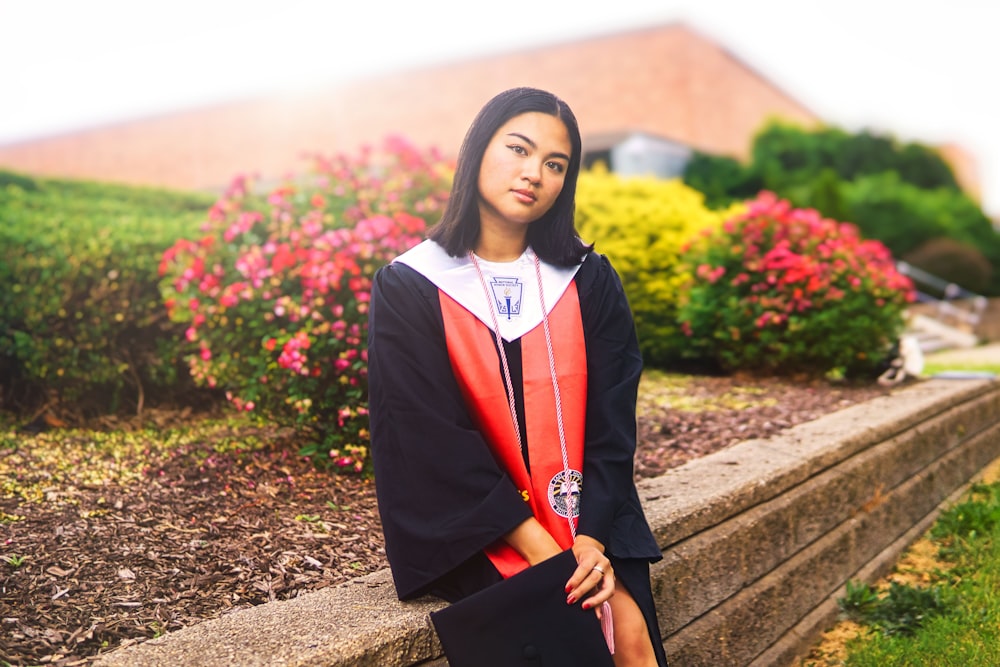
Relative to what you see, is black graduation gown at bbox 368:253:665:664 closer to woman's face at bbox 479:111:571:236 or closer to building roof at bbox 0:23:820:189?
woman's face at bbox 479:111:571:236

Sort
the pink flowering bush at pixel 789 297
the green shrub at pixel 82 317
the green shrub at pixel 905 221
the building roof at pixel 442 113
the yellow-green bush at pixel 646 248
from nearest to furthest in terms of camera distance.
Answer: the green shrub at pixel 82 317 < the pink flowering bush at pixel 789 297 < the yellow-green bush at pixel 646 248 < the green shrub at pixel 905 221 < the building roof at pixel 442 113

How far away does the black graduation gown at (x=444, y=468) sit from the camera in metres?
2.06

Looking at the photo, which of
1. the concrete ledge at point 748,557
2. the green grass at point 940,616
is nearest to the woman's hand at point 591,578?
the concrete ledge at point 748,557

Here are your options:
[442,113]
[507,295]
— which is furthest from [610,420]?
[442,113]

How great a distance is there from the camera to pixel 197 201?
1250 centimetres

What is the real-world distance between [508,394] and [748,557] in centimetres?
147

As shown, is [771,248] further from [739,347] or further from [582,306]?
[582,306]

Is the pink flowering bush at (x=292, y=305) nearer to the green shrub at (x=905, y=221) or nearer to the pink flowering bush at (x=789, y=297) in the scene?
the pink flowering bush at (x=789, y=297)

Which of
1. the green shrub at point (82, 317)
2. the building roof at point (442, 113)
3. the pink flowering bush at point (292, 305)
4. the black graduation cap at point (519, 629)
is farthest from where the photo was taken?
the building roof at point (442, 113)

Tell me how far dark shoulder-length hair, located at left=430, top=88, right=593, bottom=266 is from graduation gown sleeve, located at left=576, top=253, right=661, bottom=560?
10 centimetres

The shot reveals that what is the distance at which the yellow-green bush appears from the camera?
7461 millimetres

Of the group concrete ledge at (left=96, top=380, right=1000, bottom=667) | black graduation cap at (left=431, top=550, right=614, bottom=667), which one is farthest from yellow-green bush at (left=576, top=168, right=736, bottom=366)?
black graduation cap at (left=431, top=550, right=614, bottom=667)

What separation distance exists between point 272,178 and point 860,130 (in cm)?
1650

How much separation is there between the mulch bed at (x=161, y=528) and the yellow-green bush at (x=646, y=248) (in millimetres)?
2918
